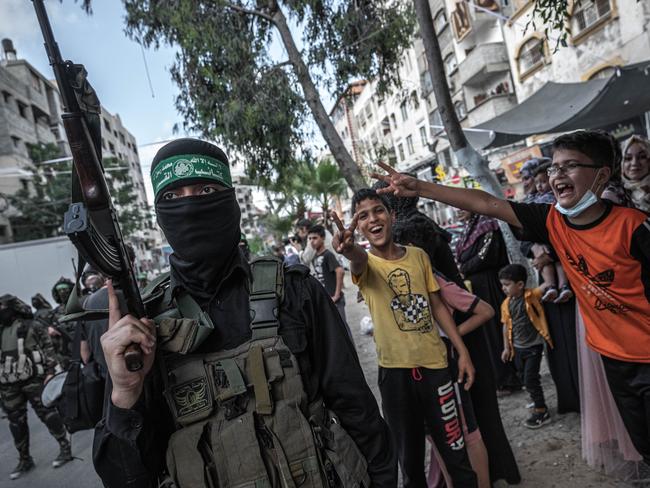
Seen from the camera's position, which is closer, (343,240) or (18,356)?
(343,240)

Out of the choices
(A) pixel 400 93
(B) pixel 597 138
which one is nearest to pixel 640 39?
(A) pixel 400 93

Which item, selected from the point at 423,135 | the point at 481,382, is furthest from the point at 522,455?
the point at 423,135

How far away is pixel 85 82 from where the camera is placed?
3.93ft

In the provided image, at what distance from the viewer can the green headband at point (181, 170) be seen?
54.0 inches

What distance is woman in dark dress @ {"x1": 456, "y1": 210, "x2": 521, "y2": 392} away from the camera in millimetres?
3893

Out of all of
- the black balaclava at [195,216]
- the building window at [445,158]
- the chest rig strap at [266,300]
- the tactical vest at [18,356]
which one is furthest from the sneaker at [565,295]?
the building window at [445,158]

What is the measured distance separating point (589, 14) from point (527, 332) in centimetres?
1395

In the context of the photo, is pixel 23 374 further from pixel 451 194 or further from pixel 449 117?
pixel 449 117

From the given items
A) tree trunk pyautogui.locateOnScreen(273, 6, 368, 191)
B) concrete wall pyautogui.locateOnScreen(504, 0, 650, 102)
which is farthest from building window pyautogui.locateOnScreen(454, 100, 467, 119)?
tree trunk pyautogui.locateOnScreen(273, 6, 368, 191)

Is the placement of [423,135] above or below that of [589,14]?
above

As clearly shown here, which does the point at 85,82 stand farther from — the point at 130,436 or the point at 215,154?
the point at 130,436

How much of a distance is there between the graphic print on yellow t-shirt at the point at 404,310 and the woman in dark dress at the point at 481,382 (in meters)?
0.32

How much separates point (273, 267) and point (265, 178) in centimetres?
691

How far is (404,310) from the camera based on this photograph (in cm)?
227
